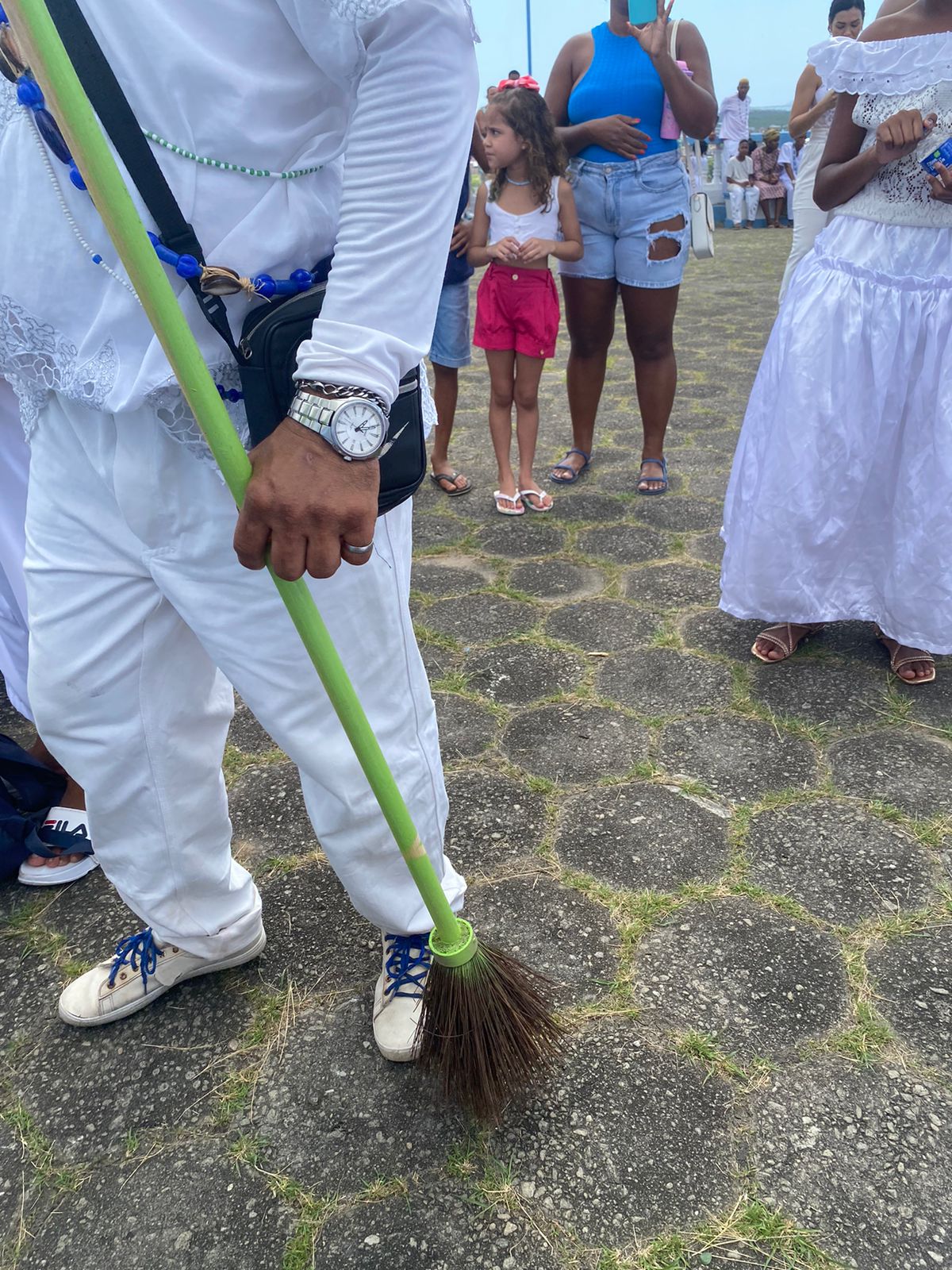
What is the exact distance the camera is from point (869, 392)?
7.85 feet

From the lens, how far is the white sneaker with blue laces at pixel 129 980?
167 cm

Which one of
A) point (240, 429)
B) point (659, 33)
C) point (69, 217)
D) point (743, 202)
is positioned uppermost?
point (659, 33)

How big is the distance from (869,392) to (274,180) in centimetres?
185

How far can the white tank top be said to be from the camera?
3617mm

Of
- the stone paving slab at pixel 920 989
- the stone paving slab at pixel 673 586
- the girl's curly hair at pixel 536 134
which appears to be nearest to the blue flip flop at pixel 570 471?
the stone paving slab at pixel 673 586

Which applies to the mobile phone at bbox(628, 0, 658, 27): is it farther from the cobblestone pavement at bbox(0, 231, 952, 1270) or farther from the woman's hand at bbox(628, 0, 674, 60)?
the cobblestone pavement at bbox(0, 231, 952, 1270)

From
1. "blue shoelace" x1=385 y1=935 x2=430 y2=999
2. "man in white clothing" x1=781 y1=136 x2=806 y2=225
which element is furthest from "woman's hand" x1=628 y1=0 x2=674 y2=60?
"man in white clothing" x1=781 y1=136 x2=806 y2=225

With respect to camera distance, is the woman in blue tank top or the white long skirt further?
the woman in blue tank top

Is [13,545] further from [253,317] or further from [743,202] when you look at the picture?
[743,202]

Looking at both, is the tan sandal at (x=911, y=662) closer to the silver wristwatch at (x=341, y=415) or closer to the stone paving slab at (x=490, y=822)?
the stone paving slab at (x=490, y=822)

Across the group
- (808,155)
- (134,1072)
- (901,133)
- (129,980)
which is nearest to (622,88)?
(808,155)

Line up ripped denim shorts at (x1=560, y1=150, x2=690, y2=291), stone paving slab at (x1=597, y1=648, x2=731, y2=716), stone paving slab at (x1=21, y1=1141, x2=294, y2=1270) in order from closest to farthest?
stone paving slab at (x1=21, y1=1141, x2=294, y2=1270)
stone paving slab at (x1=597, y1=648, x2=731, y2=716)
ripped denim shorts at (x1=560, y1=150, x2=690, y2=291)

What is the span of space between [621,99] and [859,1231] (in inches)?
141

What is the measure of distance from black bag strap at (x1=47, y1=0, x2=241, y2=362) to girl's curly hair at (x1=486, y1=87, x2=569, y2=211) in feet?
9.52
